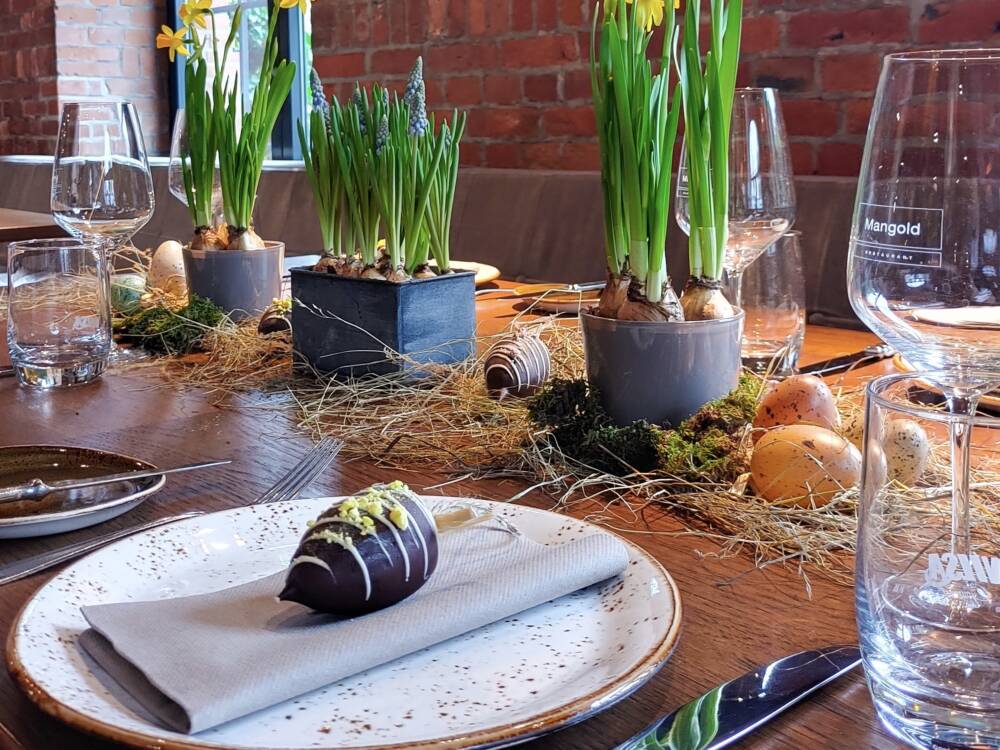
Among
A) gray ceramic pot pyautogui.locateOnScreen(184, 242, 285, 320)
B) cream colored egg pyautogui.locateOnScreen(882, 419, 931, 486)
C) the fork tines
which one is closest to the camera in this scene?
cream colored egg pyautogui.locateOnScreen(882, 419, 931, 486)

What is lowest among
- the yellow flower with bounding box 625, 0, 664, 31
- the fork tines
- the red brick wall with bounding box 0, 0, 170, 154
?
the fork tines

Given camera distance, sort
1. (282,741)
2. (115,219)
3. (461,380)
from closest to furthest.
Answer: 1. (282,741)
2. (461,380)
3. (115,219)

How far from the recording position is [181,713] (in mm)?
404

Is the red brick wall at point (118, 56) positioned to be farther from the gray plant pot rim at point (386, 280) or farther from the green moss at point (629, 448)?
the green moss at point (629, 448)

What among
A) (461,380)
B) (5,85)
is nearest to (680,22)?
(461,380)

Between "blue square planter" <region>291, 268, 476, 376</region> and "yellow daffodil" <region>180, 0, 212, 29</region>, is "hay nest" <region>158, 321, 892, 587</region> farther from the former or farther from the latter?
"yellow daffodil" <region>180, 0, 212, 29</region>

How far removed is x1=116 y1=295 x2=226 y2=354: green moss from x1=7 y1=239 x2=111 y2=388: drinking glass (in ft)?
0.42

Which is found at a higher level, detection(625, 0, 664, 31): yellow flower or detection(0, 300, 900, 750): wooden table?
detection(625, 0, 664, 31): yellow flower

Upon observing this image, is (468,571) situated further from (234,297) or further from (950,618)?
(234,297)

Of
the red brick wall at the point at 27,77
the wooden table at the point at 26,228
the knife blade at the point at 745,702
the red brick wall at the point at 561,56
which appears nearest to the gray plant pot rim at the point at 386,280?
the knife blade at the point at 745,702

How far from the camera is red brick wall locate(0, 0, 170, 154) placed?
458cm

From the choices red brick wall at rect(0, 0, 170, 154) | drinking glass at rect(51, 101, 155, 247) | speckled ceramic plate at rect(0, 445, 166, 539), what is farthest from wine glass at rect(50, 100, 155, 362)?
red brick wall at rect(0, 0, 170, 154)

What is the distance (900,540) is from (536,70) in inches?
103

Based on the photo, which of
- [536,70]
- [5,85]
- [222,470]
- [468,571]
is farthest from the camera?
[5,85]
